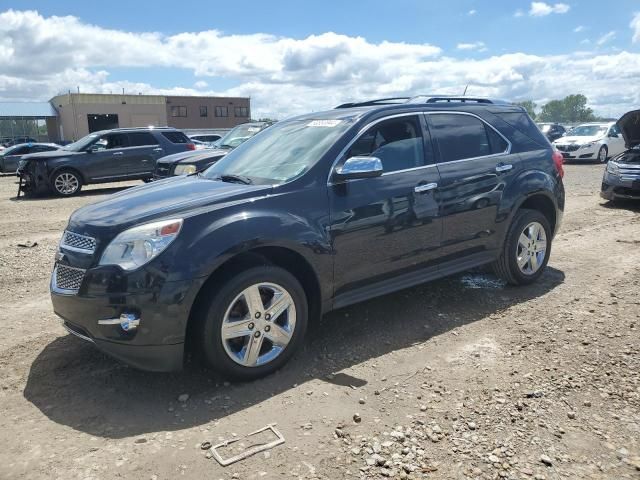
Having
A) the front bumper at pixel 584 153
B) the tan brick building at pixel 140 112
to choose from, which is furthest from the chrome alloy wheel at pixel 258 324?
the tan brick building at pixel 140 112

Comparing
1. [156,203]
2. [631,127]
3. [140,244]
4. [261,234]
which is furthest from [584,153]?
[140,244]

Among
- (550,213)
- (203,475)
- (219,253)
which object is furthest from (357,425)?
(550,213)

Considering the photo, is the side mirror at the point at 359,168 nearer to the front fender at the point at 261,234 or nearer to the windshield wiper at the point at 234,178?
the front fender at the point at 261,234

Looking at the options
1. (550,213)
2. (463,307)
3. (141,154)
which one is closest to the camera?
(463,307)

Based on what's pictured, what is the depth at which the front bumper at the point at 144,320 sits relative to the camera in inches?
122

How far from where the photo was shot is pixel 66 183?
44.3ft

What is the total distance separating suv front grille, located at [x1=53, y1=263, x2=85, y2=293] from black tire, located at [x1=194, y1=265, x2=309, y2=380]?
0.79 m

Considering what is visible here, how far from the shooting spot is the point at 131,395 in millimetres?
3418

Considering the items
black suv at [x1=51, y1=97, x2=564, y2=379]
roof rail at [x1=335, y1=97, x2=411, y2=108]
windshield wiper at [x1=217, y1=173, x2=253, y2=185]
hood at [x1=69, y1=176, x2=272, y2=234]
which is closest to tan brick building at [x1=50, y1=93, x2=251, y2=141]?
roof rail at [x1=335, y1=97, x2=411, y2=108]

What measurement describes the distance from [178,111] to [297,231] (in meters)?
72.8

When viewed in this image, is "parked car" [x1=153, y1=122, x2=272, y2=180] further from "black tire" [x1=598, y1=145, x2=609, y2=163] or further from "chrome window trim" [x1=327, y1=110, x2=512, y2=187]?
"black tire" [x1=598, y1=145, x2=609, y2=163]

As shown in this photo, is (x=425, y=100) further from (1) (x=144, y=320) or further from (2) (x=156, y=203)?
(1) (x=144, y=320)

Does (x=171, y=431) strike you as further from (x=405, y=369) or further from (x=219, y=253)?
(x=405, y=369)

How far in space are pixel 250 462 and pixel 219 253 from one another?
4.08 ft
